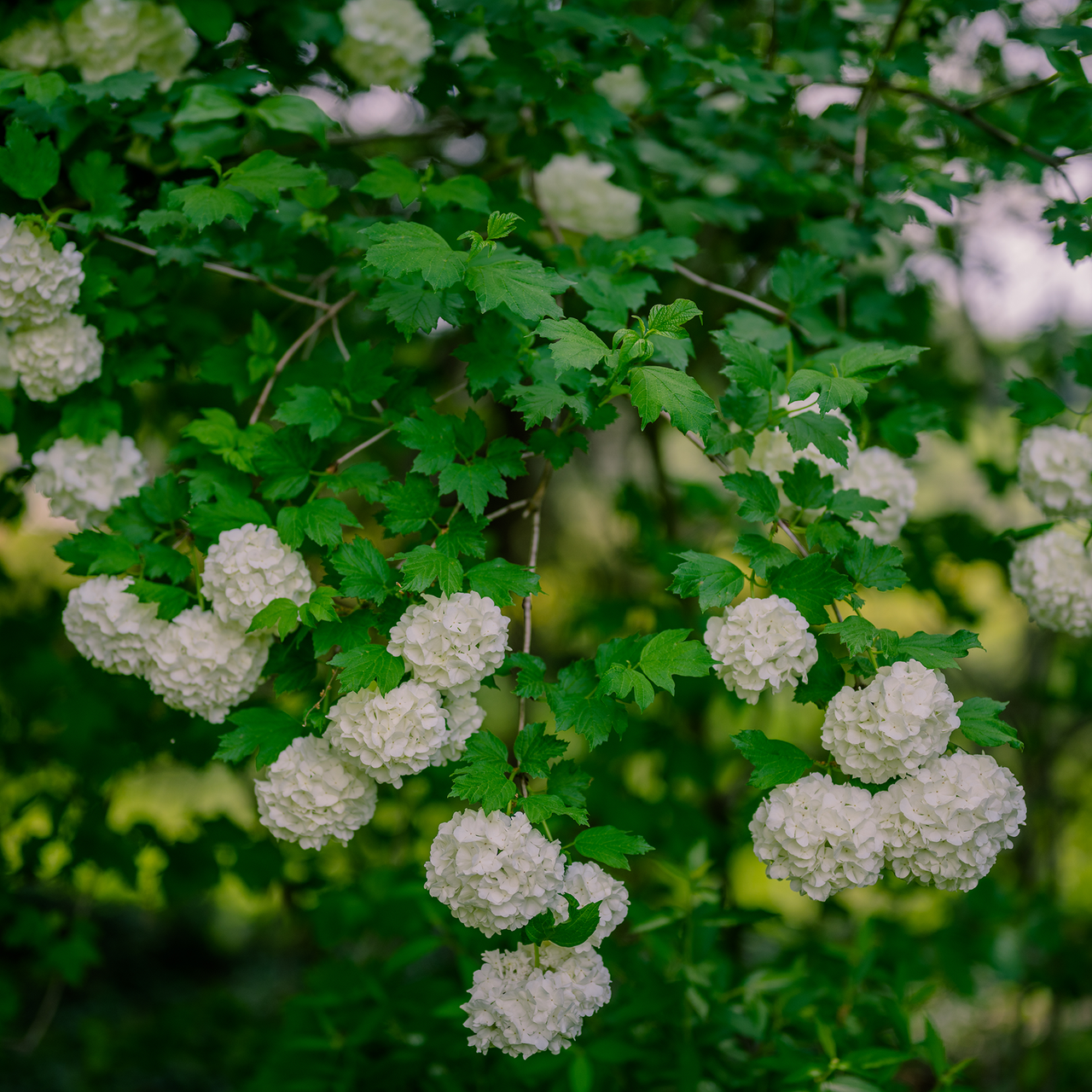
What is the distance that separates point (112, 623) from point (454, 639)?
0.71m

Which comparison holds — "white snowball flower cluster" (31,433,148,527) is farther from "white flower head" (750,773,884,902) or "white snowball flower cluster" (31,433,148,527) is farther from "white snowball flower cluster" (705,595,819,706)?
"white flower head" (750,773,884,902)

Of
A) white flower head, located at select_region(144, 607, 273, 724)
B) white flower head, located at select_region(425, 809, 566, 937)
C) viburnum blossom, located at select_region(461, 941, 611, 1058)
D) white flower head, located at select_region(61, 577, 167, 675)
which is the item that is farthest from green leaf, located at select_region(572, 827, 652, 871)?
white flower head, located at select_region(61, 577, 167, 675)

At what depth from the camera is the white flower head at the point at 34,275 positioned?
1.67 m

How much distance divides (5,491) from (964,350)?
Result: 4392 mm

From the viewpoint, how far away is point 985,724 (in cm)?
140

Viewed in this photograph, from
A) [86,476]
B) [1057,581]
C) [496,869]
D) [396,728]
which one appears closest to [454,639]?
[396,728]

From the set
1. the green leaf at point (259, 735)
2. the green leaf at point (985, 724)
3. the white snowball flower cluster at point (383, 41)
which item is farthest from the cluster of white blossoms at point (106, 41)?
the green leaf at point (985, 724)

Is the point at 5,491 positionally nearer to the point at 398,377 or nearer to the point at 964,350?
the point at 398,377

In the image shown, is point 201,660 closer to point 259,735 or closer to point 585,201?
point 259,735

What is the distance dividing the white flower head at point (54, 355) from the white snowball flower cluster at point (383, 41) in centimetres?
100

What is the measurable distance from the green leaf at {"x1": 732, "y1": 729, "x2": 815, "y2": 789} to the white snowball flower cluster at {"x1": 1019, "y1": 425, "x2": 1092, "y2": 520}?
0.94 m

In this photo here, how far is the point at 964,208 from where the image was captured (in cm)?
356

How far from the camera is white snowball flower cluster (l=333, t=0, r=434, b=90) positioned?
2176mm

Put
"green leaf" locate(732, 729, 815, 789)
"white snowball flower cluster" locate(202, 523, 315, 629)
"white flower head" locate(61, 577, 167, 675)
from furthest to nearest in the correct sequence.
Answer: "white flower head" locate(61, 577, 167, 675), "white snowball flower cluster" locate(202, 523, 315, 629), "green leaf" locate(732, 729, 815, 789)
